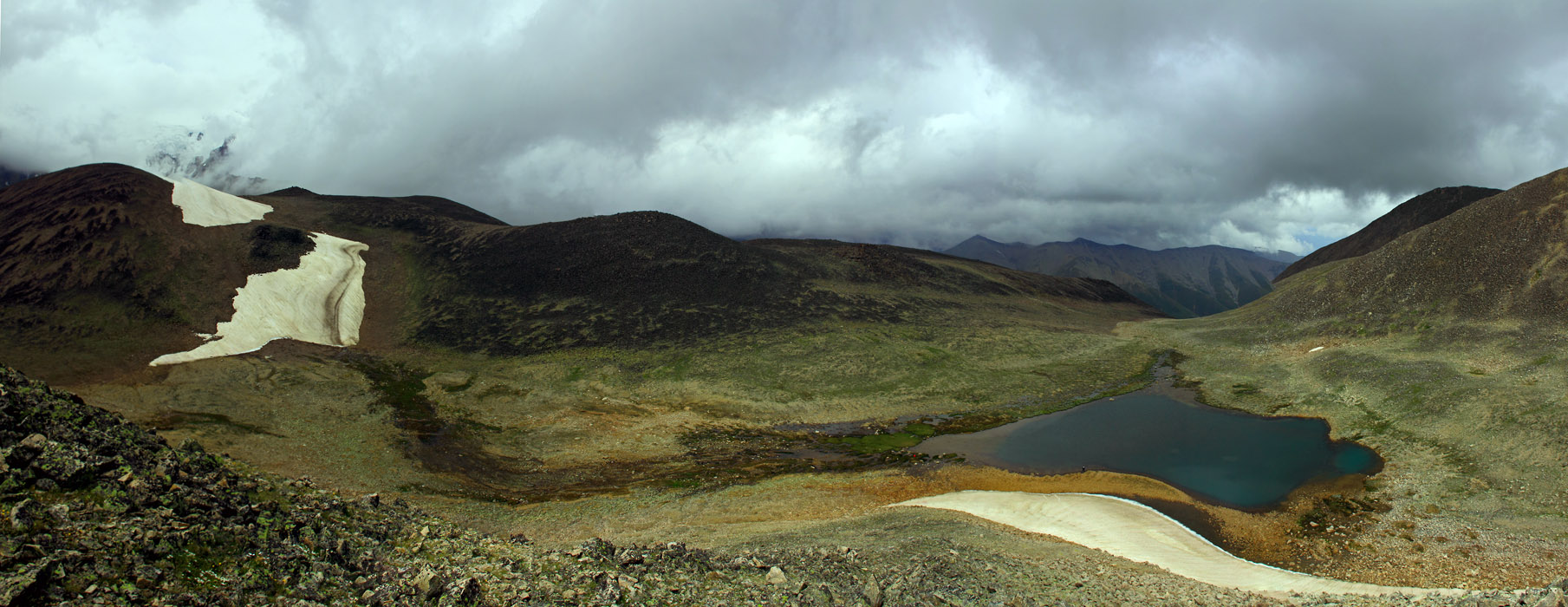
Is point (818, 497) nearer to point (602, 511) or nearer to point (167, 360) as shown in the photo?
point (602, 511)

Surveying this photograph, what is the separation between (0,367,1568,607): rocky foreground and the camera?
32.0ft

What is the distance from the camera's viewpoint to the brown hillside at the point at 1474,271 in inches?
1989

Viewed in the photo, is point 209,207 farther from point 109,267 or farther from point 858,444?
point 858,444

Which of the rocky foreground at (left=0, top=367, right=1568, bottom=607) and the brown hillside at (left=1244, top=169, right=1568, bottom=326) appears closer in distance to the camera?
the rocky foreground at (left=0, top=367, right=1568, bottom=607)

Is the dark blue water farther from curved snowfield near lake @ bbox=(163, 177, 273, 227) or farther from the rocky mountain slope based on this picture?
the rocky mountain slope

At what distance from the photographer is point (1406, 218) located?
13600cm

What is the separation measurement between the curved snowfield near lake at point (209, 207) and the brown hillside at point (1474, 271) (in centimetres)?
12115

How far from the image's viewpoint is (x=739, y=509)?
2683 cm

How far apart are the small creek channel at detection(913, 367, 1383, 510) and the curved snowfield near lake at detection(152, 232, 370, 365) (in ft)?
177

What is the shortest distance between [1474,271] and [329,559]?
82.0 meters

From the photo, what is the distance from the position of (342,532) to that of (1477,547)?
3495 centimetres

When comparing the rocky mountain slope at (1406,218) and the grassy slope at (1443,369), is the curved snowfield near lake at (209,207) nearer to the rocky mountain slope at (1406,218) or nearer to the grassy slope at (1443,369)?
the grassy slope at (1443,369)

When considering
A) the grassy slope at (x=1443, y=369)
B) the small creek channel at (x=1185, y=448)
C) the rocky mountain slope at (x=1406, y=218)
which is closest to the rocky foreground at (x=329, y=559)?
the grassy slope at (x=1443, y=369)

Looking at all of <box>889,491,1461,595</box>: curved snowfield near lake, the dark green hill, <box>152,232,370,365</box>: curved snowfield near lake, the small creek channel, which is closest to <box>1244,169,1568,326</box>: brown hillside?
the small creek channel
